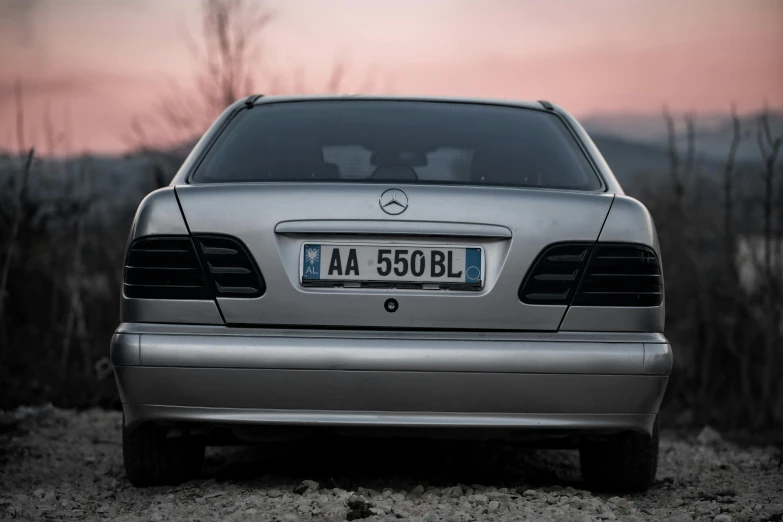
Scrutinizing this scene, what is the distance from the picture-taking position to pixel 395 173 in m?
3.91

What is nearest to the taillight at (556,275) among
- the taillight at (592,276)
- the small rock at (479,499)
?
the taillight at (592,276)

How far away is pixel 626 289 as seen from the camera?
3570 millimetres

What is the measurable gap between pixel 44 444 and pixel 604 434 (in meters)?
3.38

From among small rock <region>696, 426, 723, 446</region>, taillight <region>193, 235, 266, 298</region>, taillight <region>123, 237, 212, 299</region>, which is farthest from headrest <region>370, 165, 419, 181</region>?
small rock <region>696, 426, 723, 446</region>

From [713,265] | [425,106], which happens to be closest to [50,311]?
[425,106]

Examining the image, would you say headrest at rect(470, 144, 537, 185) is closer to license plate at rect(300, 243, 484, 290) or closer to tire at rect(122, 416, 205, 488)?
license plate at rect(300, 243, 484, 290)

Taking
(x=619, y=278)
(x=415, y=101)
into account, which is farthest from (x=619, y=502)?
(x=415, y=101)

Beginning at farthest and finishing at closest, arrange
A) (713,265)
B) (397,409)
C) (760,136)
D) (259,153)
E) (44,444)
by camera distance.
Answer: (713,265) → (760,136) → (44,444) → (259,153) → (397,409)

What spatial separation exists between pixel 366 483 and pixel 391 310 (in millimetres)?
1082

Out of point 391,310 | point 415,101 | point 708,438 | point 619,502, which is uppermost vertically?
point 415,101

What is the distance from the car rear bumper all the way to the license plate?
6.7 inches

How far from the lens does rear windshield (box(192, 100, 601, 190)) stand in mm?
3980

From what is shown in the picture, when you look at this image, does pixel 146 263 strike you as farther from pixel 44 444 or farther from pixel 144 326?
pixel 44 444

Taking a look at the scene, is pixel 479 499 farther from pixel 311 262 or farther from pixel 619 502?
pixel 311 262
